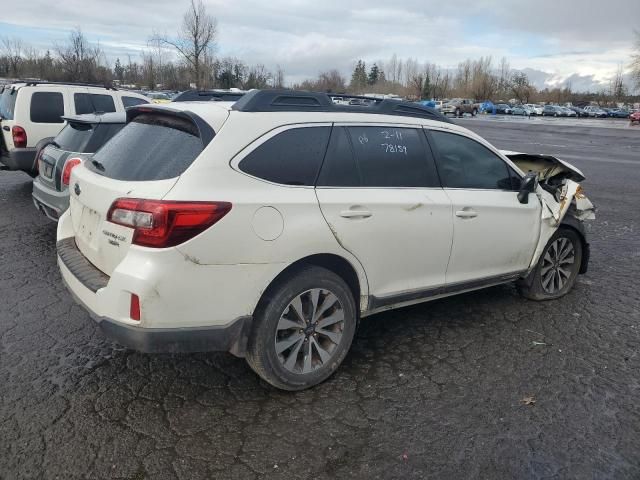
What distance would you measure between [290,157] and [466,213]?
4.95 ft

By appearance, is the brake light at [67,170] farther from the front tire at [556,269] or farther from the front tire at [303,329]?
the front tire at [556,269]

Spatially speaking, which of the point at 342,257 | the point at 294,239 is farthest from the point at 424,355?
the point at 294,239

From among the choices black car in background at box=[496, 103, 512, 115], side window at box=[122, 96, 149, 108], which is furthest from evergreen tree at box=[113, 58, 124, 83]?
side window at box=[122, 96, 149, 108]

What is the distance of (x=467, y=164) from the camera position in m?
4.28

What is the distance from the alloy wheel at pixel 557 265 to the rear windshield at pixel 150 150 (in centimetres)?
342

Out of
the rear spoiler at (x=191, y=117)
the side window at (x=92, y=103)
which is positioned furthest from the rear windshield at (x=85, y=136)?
the side window at (x=92, y=103)

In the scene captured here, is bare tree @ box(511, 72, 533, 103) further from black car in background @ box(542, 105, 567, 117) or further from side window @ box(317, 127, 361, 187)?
side window @ box(317, 127, 361, 187)

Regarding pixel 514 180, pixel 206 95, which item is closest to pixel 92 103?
pixel 206 95

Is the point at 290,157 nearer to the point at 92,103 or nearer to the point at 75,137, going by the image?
the point at 75,137

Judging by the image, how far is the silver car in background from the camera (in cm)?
585

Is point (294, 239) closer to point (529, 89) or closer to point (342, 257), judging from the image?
point (342, 257)

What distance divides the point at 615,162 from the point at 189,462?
1819cm

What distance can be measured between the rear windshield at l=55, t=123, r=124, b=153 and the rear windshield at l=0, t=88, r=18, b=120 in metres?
3.36

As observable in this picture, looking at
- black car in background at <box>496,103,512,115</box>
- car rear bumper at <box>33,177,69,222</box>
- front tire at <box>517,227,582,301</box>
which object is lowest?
front tire at <box>517,227,582,301</box>
